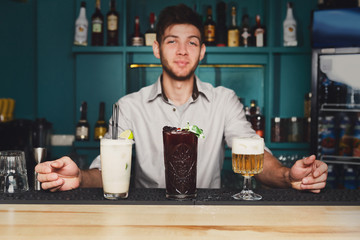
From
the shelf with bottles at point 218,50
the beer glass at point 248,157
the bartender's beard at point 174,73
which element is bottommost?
the beer glass at point 248,157

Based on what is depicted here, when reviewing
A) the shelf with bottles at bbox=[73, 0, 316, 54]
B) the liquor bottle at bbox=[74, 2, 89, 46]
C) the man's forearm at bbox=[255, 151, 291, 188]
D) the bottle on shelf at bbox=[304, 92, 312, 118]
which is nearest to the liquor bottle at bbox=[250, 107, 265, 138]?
the bottle on shelf at bbox=[304, 92, 312, 118]

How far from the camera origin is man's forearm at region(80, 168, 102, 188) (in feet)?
4.25

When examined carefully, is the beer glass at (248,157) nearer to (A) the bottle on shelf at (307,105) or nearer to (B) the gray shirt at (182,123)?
(B) the gray shirt at (182,123)

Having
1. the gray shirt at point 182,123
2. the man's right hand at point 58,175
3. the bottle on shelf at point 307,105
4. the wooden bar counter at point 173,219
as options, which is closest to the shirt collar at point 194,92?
the gray shirt at point 182,123

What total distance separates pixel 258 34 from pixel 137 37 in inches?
36.0

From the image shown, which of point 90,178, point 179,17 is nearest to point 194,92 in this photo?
point 179,17

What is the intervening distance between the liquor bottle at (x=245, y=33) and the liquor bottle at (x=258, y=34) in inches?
2.3

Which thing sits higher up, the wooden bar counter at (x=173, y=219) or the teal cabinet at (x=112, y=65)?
the teal cabinet at (x=112, y=65)

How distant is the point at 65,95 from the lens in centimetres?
336

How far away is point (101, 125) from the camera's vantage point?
304cm

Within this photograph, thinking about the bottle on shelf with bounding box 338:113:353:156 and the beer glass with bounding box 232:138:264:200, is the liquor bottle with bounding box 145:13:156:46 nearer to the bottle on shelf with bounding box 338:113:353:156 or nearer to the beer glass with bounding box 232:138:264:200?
the bottle on shelf with bounding box 338:113:353:156

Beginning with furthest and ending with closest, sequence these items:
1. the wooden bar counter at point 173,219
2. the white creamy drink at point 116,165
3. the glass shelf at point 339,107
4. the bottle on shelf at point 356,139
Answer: the bottle on shelf at point 356,139
the glass shelf at point 339,107
the white creamy drink at point 116,165
the wooden bar counter at point 173,219

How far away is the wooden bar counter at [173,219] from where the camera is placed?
780 millimetres

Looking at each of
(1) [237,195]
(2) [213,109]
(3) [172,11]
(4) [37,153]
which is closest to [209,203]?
(1) [237,195]
